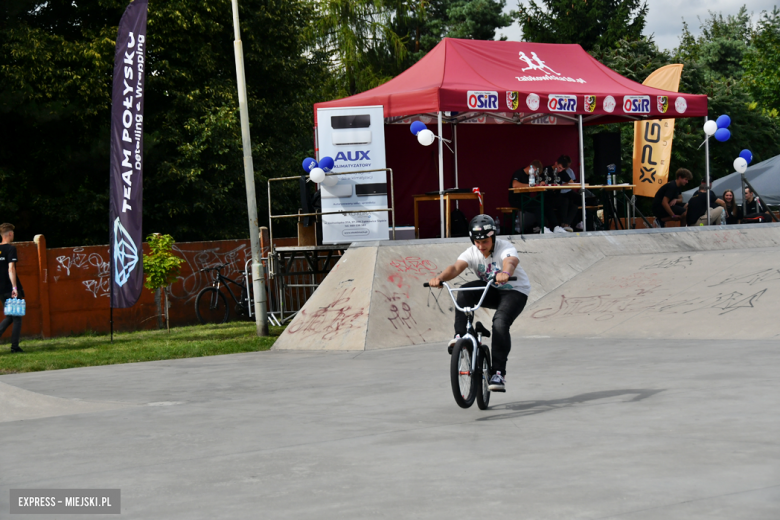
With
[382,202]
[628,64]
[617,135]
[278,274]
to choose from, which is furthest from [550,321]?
[628,64]

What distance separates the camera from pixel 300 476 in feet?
15.3

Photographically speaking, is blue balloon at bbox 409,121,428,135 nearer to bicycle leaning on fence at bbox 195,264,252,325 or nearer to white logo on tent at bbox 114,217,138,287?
bicycle leaning on fence at bbox 195,264,252,325

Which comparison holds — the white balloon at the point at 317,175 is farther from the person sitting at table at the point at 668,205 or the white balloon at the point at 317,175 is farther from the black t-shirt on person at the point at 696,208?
the black t-shirt on person at the point at 696,208

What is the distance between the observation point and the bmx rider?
6695 millimetres

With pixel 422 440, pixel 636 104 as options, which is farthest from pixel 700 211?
pixel 422 440

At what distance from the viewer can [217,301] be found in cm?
1797

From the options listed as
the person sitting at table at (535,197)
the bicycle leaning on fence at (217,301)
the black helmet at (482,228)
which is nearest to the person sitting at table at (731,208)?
the person sitting at table at (535,197)

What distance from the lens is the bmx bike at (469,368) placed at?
21.0 feet

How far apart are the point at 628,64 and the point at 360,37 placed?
11157mm

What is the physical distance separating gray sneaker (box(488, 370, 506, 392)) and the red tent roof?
7899mm

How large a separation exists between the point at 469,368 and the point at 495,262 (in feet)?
2.99

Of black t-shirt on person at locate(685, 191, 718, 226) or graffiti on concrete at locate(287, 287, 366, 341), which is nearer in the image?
graffiti on concrete at locate(287, 287, 366, 341)

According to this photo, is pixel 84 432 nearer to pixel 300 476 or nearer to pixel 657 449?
pixel 300 476

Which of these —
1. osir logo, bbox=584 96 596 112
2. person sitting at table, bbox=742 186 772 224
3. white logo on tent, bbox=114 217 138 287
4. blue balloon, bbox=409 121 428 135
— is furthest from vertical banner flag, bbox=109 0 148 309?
person sitting at table, bbox=742 186 772 224
